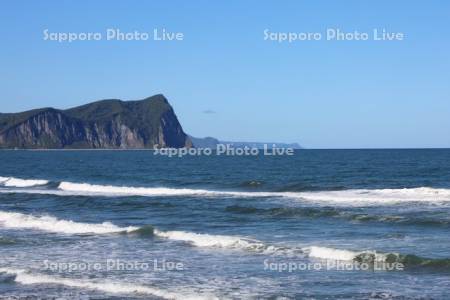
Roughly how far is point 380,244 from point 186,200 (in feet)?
69.5

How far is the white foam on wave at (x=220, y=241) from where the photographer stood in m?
22.4

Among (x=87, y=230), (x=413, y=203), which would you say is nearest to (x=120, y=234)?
(x=87, y=230)

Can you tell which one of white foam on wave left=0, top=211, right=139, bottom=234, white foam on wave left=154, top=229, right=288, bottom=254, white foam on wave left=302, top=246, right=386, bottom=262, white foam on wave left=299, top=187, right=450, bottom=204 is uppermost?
white foam on wave left=299, top=187, right=450, bottom=204

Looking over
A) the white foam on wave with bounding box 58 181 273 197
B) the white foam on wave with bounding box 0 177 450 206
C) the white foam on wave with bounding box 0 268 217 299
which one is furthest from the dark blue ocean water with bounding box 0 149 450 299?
the white foam on wave with bounding box 58 181 273 197

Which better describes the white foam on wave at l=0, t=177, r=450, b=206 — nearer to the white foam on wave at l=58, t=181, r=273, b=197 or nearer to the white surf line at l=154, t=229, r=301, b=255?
the white foam on wave at l=58, t=181, r=273, b=197

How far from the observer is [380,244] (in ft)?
74.1

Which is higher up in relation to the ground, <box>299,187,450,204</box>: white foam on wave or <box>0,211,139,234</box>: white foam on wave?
<box>299,187,450,204</box>: white foam on wave

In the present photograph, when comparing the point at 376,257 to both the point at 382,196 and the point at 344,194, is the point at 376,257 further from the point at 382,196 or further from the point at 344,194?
the point at 344,194

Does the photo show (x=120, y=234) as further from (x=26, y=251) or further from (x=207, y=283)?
(x=207, y=283)

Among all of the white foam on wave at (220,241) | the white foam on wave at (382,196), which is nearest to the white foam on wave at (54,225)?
the white foam on wave at (220,241)

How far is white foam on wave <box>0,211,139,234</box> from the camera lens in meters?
28.1

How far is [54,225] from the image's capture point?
29.8 meters

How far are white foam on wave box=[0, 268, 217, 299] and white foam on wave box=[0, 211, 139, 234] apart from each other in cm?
877

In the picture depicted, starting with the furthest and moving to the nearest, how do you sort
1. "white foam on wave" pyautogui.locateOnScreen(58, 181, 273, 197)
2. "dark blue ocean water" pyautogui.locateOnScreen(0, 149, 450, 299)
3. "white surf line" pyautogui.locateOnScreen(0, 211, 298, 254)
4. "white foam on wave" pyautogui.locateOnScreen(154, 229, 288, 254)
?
1. "white foam on wave" pyautogui.locateOnScreen(58, 181, 273, 197)
2. "white surf line" pyautogui.locateOnScreen(0, 211, 298, 254)
3. "white foam on wave" pyautogui.locateOnScreen(154, 229, 288, 254)
4. "dark blue ocean water" pyautogui.locateOnScreen(0, 149, 450, 299)
